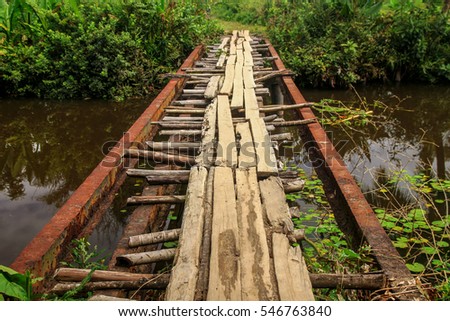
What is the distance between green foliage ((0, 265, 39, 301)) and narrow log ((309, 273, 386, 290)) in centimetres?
129

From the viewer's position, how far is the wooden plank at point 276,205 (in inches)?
99.1

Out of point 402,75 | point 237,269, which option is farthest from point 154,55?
point 237,269

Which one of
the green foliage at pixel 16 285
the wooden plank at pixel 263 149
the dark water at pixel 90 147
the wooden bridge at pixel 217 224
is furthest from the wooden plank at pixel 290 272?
the dark water at pixel 90 147

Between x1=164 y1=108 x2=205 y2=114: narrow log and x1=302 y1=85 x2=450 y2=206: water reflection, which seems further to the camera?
x1=302 y1=85 x2=450 y2=206: water reflection

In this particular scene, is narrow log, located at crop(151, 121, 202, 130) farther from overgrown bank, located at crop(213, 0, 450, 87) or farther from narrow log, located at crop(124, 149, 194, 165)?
overgrown bank, located at crop(213, 0, 450, 87)

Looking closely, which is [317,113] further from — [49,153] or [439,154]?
[49,153]

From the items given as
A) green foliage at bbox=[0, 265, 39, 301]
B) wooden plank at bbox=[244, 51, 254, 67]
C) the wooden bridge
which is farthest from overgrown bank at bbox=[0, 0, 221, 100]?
green foliage at bbox=[0, 265, 39, 301]

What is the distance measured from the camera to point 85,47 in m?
8.30

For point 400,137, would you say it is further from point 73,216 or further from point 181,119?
point 73,216

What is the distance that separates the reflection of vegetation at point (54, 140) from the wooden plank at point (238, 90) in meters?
2.08

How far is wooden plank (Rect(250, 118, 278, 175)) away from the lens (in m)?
3.15

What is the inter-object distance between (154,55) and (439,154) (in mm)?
5734

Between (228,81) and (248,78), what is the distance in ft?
1.13

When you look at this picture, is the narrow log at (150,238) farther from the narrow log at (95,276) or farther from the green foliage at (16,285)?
the green foliage at (16,285)
